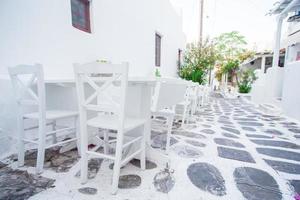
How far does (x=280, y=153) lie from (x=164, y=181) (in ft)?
5.13

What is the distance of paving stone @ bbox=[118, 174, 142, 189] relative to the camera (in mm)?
1392

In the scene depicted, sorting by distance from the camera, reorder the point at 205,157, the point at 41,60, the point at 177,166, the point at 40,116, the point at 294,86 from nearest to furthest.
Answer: the point at 40,116, the point at 177,166, the point at 205,157, the point at 41,60, the point at 294,86

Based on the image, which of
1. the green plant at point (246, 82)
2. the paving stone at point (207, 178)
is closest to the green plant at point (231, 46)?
the green plant at point (246, 82)

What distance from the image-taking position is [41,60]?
227cm

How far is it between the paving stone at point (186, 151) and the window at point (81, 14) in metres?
2.40

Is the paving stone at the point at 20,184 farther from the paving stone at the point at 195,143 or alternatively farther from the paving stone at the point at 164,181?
the paving stone at the point at 195,143

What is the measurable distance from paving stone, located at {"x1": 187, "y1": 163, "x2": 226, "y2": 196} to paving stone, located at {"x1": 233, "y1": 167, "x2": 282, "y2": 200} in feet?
0.47

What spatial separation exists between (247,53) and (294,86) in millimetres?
11537

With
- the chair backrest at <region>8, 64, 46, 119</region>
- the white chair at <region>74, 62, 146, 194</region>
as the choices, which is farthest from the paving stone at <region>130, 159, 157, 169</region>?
the chair backrest at <region>8, 64, 46, 119</region>

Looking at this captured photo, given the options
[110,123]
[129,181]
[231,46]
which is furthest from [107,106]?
[231,46]

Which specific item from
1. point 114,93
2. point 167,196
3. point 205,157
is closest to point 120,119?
point 167,196

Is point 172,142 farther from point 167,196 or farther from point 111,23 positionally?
point 111,23

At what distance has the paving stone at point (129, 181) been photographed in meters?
1.39

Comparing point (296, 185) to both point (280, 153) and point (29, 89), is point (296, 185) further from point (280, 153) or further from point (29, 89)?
point (29, 89)
